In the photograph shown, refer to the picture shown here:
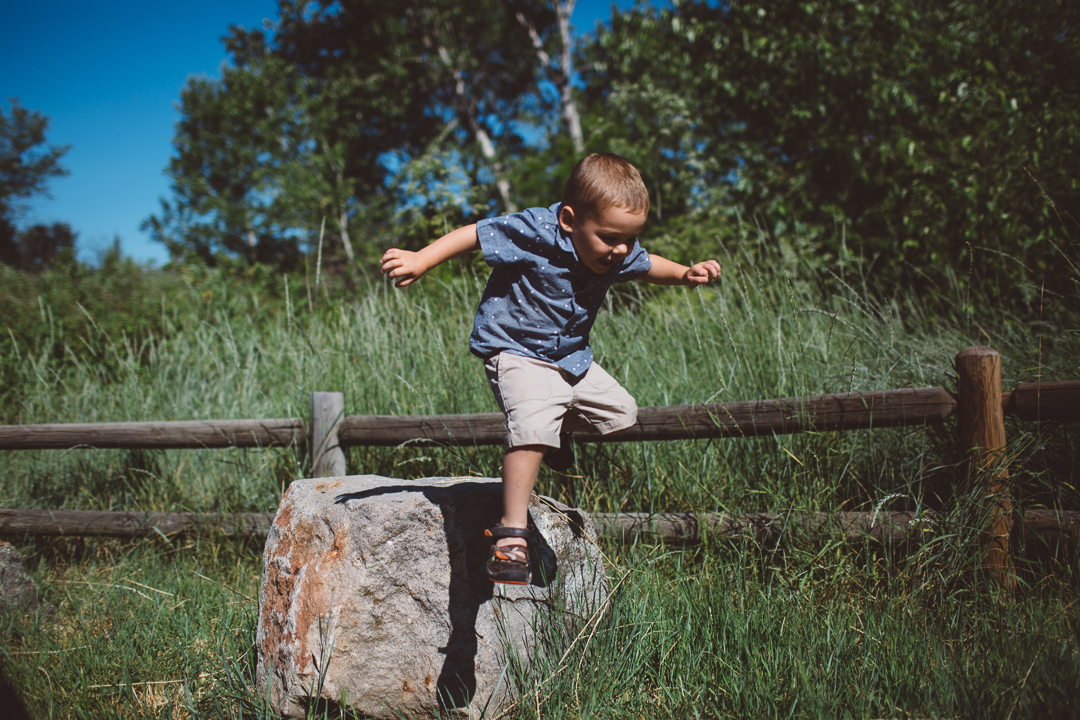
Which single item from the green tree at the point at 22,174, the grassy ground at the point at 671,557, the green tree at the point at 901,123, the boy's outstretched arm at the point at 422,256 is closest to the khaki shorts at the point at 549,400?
the boy's outstretched arm at the point at 422,256

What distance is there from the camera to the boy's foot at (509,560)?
1.51 meters

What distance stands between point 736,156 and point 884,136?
1.61 m

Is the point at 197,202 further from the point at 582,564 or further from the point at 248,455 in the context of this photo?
the point at 582,564

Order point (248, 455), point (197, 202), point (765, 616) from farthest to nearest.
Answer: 1. point (197, 202)
2. point (248, 455)
3. point (765, 616)

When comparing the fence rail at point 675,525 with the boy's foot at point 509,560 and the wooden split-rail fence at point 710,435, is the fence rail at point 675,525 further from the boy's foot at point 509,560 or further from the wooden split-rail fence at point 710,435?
the boy's foot at point 509,560

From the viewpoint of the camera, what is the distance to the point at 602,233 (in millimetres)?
1679

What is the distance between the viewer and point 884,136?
5.45 m

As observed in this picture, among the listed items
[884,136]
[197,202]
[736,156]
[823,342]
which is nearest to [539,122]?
[197,202]

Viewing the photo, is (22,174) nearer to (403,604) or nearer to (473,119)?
(473,119)

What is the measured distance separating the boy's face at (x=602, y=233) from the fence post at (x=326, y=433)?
1.85m

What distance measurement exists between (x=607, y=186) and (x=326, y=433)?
2.16 meters

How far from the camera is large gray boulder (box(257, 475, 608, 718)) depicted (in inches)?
72.1

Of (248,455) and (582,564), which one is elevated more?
(248,455)

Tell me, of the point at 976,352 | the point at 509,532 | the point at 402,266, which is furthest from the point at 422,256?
the point at 976,352
